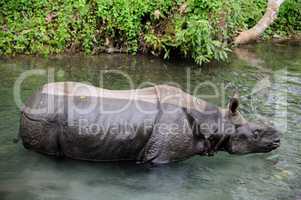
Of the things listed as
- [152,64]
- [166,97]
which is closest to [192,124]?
[166,97]

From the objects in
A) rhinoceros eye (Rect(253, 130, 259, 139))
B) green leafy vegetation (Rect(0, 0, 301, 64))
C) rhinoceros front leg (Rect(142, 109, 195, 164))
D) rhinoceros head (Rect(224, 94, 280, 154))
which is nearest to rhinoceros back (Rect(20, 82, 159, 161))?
rhinoceros front leg (Rect(142, 109, 195, 164))

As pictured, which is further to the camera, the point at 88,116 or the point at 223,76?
the point at 223,76

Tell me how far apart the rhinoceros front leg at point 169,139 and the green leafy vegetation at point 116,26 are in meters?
5.59

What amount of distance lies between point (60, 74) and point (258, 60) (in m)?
5.30

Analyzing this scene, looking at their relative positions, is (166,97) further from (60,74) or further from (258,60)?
(258,60)

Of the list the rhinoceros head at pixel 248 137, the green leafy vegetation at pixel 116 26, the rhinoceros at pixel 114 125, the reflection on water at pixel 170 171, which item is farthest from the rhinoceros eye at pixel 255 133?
the green leafy vegetation at pixel 116 26

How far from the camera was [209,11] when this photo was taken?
1258 cm

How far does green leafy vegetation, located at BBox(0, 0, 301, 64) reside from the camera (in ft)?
41.3

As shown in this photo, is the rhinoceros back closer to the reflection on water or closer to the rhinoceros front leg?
the rhinoceros front leg

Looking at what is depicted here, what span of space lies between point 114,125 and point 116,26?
6.62 m

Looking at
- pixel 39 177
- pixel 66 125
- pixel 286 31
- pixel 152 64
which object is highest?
pixel 286 31

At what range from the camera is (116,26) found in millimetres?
13141

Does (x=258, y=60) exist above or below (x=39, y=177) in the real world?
above

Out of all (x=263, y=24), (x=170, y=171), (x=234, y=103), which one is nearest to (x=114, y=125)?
(x=170, y=171)
